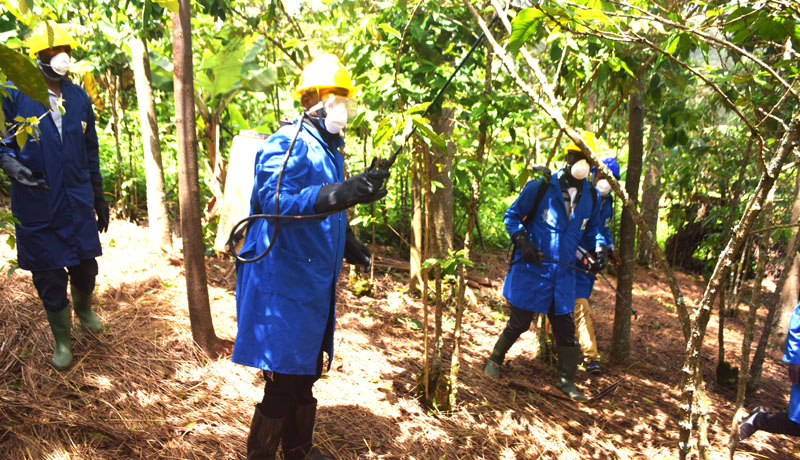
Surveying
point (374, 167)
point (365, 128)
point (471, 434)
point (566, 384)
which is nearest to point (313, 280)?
point (374, 167)

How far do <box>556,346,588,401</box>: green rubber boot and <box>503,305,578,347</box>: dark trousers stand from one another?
0.18 ft

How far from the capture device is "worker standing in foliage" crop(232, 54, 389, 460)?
6.81 feet

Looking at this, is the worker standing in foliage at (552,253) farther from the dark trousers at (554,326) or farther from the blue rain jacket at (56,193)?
the blue rain jacket at (56,193)

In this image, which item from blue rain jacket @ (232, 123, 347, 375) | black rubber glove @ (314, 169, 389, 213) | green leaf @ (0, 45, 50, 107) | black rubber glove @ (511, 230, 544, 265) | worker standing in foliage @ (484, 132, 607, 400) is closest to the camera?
green leaf @ (0, 45, 50, 107)

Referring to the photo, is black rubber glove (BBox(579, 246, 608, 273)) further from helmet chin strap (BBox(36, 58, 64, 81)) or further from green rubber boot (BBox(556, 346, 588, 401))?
helmet chin strap (BBox(36, 58, 64, 81))

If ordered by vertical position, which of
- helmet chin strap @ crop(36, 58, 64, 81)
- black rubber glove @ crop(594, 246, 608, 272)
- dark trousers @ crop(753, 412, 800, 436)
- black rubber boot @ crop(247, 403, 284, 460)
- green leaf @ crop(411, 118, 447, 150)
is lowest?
black rubber boot @ crop(247, 403, 284, 460)

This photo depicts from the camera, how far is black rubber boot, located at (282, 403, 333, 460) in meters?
2.39

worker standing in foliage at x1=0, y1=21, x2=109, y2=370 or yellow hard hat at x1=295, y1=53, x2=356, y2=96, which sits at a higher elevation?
yellow hard hat at x1=295, y1=53, x2=356, y2=96

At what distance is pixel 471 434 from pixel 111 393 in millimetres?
2146

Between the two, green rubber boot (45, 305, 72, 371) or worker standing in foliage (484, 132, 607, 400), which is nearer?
green rubber boot (45, 305, 72, 371)

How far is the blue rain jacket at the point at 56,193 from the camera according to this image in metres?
2.81

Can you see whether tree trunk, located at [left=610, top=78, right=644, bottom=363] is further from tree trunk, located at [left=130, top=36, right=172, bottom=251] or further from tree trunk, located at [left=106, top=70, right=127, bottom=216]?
tree trunk, located at [left=106, top=70, right=127, bottom=216]

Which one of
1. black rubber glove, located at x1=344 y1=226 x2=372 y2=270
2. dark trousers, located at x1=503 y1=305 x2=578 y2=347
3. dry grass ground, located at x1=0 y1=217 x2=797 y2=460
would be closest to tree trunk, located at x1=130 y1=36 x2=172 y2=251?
dry grass ground, located at x1=0 y1=217 x2=797 y2=460

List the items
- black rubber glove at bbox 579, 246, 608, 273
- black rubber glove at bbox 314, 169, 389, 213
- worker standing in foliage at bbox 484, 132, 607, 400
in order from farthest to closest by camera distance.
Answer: black rubber glove at bbox 579, 246, 608, 273
worker standing in foliage at bbox 484, 132, 607, 400
black rubber glove at bbox 314, 169, 389, 213
